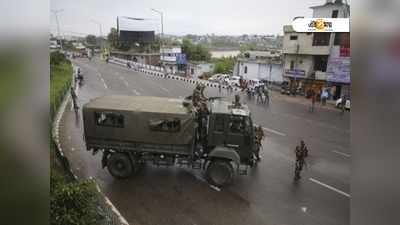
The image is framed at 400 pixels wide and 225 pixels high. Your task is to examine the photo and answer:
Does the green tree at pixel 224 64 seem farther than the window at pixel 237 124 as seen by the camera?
Yes

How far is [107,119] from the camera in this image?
7.26m

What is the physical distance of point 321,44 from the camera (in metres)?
17.7

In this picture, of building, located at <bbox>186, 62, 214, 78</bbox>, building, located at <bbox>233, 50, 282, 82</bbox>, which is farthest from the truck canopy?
building, located at <bbox>233, 50, 282, 82</bbox>

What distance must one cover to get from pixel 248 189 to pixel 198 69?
8307 mm

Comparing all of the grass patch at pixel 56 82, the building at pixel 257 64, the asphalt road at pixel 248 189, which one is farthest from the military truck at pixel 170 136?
the building at pixel 257 64

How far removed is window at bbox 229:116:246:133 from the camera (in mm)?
7098

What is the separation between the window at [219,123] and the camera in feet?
23.4

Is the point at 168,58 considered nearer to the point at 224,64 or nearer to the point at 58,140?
the point at 224,64

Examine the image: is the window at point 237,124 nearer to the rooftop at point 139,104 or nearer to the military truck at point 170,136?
the military truck at point 170,136

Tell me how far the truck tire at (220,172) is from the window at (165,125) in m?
1.16

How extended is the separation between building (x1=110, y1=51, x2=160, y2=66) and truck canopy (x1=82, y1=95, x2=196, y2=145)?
9195 millimetres
